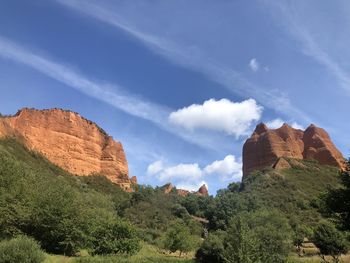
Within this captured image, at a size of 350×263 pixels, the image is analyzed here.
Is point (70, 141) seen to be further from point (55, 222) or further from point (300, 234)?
point (55, 222)

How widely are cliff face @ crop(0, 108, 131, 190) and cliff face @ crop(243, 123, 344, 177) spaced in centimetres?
4711

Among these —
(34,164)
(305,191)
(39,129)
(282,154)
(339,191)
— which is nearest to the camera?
(339,191)

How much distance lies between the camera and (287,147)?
134m

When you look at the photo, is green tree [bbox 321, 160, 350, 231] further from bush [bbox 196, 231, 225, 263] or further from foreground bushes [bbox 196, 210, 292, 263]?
bush [bbox 196, 231, 225, 263]

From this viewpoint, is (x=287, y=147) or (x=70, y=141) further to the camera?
(x=287, y=147)

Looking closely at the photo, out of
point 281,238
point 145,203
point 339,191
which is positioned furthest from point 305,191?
point 339,191

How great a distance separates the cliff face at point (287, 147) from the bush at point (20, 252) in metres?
108

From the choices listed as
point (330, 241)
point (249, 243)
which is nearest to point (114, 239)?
point (330, 241)

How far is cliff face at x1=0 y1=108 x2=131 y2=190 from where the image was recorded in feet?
334

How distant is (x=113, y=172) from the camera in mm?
121188

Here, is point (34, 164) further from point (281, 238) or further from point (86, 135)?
point (281, 238)

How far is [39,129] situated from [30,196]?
213ft

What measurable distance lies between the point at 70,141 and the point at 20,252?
283ft

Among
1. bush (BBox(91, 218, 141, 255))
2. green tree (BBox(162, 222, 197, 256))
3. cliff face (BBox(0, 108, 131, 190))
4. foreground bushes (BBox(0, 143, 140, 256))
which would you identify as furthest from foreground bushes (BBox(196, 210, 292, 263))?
cliff face (BBox(0, 108, 131, 190))
